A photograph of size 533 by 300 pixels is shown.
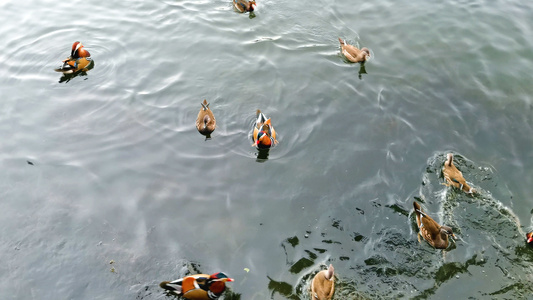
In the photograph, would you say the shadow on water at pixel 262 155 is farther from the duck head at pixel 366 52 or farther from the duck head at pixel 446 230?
the duck head at pixel 366 52

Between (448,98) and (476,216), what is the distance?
3677 millimetres

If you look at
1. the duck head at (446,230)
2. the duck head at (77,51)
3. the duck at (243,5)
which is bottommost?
the duck head at (446,230)

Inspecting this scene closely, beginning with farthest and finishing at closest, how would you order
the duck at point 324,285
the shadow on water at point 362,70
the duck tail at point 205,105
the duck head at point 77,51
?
the duck head at point 77,51, the shadow on water at point 362,70, the duck tail at point 205,105, the duck at point 324,285

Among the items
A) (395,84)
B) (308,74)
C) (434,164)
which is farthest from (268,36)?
(434,164)

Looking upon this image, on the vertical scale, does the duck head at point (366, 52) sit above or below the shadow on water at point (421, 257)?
above

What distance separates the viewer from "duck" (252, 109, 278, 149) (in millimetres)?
9375

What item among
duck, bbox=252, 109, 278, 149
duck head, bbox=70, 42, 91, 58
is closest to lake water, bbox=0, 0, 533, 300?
duck, bbox=252, 109, 278, 149

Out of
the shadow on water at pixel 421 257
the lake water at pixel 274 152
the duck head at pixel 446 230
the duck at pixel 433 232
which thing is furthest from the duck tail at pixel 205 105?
the duck head at pixel 446 230

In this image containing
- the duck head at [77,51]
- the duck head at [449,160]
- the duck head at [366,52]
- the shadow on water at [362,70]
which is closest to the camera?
the duck head at [449,160]

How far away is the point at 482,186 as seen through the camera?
28.6 feet

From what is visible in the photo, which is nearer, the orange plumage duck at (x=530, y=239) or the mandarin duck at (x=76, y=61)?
the orange plumage duck at (x=530, y=239)

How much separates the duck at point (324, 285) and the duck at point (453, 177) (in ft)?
10.9

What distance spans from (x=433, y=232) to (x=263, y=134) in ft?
12.9

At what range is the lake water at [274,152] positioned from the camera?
7566 mm
